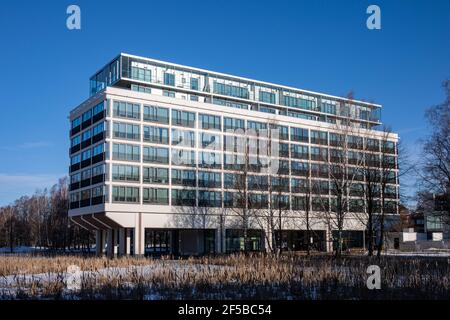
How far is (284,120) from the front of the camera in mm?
82375

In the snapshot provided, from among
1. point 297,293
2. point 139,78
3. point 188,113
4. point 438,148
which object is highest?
point 139,78

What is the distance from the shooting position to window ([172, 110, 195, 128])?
72750 millimetres

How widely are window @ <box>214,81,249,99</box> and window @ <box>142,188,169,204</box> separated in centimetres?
1867

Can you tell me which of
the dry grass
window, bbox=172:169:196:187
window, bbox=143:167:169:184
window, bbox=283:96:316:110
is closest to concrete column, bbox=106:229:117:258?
window, bbox=143:167:169:184

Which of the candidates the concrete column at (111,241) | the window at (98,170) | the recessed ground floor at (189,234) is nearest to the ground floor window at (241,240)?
the recessed ground floor at (189,234)

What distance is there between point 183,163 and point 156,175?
4.35 metres

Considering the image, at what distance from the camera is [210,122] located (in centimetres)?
7600

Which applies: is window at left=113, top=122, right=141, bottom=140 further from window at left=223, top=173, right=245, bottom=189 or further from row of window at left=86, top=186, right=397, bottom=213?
window at left=223, top=173, right=245, bottom=189

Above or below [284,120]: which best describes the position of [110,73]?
above

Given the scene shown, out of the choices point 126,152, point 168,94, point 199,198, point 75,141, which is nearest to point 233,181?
point 199,198
